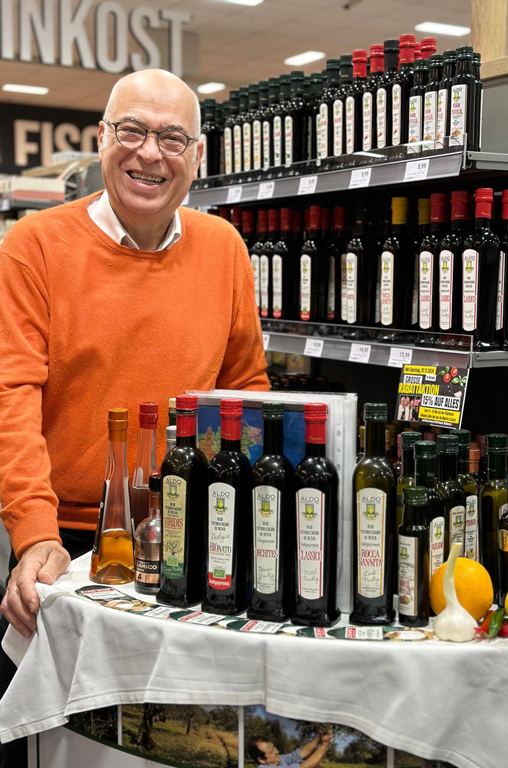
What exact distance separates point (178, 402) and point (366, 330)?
5.05 feet

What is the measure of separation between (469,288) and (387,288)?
1.21 ft

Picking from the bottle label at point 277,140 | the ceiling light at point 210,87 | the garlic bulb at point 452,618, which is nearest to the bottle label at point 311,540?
the garlic bulb at point 452,618

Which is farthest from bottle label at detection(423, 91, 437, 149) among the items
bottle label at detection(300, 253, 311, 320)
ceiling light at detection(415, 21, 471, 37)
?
ceiling light at detection(415, 21, 471, 37)

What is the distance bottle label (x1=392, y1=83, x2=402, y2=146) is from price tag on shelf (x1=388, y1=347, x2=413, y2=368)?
701 mm

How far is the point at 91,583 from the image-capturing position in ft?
5.66

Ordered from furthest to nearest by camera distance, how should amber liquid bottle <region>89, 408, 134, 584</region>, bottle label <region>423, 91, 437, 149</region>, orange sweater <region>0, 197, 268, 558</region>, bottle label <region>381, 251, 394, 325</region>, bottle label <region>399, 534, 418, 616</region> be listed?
bottle label <region>381, 251, 394, 325</region> < bottle label <region>423, 91, 437, 149</region> < orange sweater <region>0, 197, 268, 558</region> < amber liquid bottle <region>89, 408, 134, 584</region> < bottle label <region>399, 534, 418, 616</region>

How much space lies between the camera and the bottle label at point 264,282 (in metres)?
3.51

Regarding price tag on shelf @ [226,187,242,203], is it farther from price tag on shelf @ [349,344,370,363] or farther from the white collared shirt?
the white collared shirt

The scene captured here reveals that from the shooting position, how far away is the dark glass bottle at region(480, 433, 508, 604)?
163 centimetres

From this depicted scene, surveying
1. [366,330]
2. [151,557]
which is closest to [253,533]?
[151,557]

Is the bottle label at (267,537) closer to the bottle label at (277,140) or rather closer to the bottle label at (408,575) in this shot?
the bottle label at (408,575)

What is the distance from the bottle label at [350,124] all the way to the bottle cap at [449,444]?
5.49 ft

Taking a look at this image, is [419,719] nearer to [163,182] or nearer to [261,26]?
[163,182]

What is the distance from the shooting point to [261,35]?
396 inches
